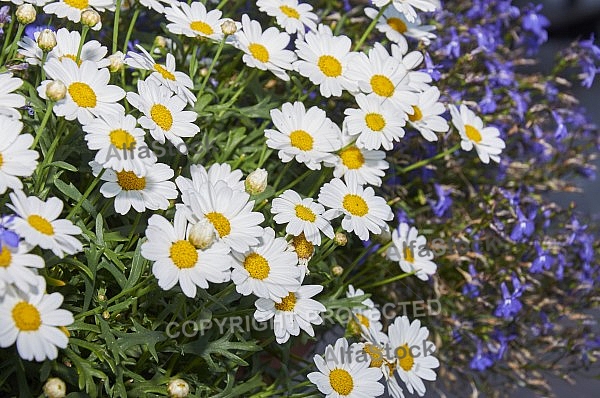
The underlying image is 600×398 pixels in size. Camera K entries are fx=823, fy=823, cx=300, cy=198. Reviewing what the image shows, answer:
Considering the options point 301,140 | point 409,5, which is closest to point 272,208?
point 301,140

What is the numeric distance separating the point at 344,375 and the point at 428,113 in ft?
1.46

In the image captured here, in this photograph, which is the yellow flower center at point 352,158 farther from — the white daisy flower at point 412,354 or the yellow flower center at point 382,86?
the white daisy flower at point 412,354

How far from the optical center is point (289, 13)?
1.30 m

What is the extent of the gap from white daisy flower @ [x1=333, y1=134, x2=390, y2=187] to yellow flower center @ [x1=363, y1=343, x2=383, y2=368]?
231mm

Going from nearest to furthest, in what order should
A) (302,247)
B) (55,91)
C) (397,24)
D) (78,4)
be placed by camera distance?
(55,91)
(302,247)
(78,4)
(397,24)

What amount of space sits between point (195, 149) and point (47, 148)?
24 cm

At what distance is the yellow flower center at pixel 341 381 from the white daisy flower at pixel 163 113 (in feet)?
1.15

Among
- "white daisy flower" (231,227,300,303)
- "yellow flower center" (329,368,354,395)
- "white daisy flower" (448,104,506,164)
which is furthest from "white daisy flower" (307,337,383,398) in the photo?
"white daisy flower" (448,104,506,164)

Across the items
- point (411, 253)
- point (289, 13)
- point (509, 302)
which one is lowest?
point (509, 302)

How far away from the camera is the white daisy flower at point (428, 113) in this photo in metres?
1.26

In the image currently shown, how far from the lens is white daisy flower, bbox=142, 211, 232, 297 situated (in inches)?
35.1

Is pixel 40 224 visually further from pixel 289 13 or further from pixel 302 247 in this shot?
pixel 289 13

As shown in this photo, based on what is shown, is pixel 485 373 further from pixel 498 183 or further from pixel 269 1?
pixel 269 1

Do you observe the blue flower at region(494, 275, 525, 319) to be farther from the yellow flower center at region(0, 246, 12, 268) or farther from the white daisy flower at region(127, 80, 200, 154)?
the yellow flower center at region(0, 246, 12, 268)
